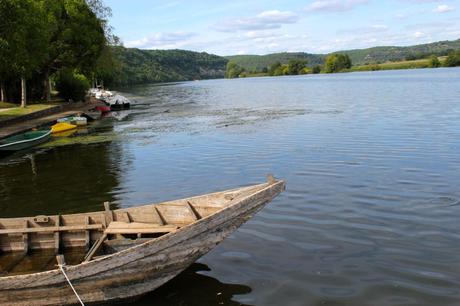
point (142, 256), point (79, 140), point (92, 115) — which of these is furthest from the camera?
point (92, 115)

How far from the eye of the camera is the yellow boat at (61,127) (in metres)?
36.3

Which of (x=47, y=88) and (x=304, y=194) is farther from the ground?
(x=47, y=88)

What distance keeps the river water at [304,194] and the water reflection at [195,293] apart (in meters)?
0.02

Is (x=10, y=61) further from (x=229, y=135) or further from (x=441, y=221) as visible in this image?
(x=441, y=221)

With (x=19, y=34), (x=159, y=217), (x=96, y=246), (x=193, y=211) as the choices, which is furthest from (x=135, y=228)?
(x=19, y=34)

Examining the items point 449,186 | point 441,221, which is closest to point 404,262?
point 441,221

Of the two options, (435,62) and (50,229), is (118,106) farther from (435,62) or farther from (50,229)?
(435,62)

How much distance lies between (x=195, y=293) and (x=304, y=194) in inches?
268

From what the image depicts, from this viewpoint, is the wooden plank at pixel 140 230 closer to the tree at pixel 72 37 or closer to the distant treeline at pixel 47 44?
the distant treeline at pixel 47 44

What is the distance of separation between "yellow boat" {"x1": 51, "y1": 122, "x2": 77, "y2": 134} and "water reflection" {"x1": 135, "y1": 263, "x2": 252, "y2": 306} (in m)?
29.8

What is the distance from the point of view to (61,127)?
37094mm

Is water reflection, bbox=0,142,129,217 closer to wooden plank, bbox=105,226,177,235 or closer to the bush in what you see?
wooden plank, bbox=105,226,177,235

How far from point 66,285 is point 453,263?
7.36 meters

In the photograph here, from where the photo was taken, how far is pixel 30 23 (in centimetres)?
3844
